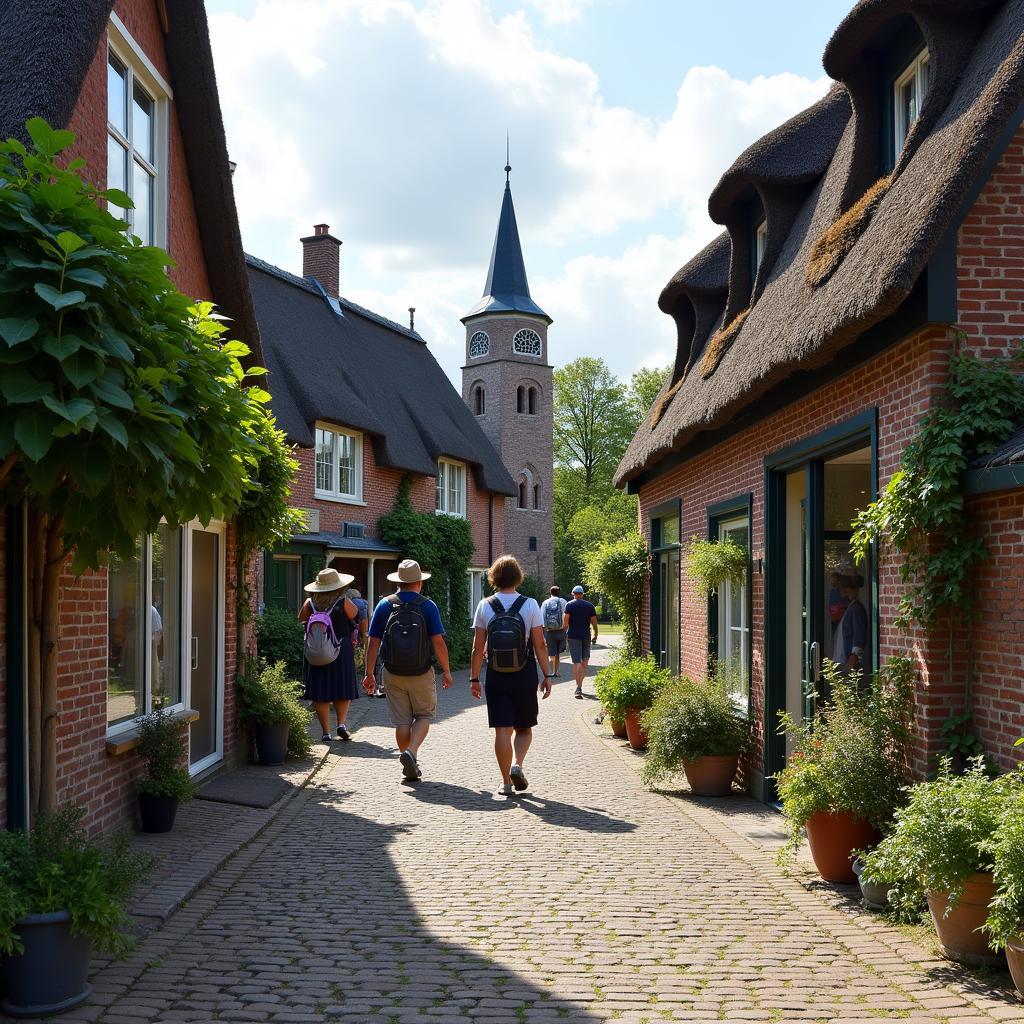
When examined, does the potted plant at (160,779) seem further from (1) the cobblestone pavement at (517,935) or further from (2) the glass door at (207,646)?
(2) the glass door at (207,646)

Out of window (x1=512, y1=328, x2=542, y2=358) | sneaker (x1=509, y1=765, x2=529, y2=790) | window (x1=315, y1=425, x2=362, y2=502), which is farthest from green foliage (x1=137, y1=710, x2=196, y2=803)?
window (x1=512, y1=328, x2=542, y2=358)

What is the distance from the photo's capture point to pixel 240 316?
415 inches

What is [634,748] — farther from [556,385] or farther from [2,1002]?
[556,385]

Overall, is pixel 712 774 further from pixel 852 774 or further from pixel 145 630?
pixel 145 630

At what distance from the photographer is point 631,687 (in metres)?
12.0

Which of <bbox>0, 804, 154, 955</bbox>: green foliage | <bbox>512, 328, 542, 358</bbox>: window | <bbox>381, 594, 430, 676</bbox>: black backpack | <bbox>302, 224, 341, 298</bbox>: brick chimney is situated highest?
<bbox>512, 328, 542, 358</bbox>: window

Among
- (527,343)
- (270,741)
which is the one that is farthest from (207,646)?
(527,343)

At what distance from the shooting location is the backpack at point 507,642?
29.8 feet

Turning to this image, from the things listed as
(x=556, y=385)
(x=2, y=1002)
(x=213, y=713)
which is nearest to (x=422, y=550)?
(x=213, y=713)

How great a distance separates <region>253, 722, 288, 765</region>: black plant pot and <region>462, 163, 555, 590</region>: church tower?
35.1 meters

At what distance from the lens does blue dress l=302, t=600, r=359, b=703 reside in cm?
1201

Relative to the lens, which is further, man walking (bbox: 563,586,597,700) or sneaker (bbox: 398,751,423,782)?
man walking (bbox: 563,586,597,700)

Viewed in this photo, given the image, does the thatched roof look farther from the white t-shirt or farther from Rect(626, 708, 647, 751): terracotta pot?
Rect(626, 708, 647, 751): terracotta pot

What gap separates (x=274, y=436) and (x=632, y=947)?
6.04m
